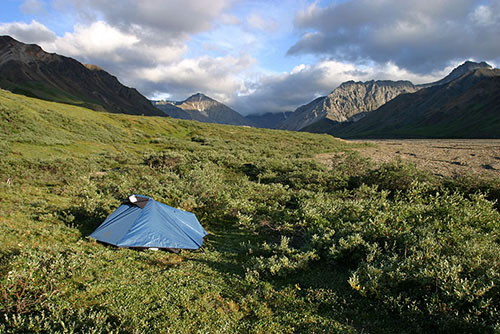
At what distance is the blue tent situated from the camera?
9398 millimetres

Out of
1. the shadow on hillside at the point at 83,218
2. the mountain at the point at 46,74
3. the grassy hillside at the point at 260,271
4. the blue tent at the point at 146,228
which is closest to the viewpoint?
the grassy hillside at the point at 260,271

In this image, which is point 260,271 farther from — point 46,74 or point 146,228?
point 46,74

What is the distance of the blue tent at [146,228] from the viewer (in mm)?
9398

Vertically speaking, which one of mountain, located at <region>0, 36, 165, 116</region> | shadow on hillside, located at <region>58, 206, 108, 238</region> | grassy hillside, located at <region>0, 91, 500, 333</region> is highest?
mountain, located at <region>0, 36, 165, 116</region>

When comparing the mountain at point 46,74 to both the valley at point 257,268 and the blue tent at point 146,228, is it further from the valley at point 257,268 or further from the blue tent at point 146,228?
the blue tent at point 146,228

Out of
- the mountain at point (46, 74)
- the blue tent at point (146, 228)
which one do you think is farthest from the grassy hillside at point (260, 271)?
the mountain at point (46, 74)

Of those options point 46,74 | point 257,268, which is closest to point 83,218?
point 257,268

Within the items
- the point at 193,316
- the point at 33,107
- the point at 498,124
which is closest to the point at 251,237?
the point at 193,316

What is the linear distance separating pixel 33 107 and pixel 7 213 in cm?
4252

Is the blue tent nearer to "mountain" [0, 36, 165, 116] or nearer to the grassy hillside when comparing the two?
the grassy hillside

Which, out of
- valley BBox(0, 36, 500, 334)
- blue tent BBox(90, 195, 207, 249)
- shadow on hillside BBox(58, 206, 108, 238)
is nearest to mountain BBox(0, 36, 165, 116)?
shadow on hillside BBox(58, 206, 108, 238)

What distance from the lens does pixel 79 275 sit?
261 inches

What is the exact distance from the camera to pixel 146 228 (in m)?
9.75

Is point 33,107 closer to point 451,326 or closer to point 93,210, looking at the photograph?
point 93,210
